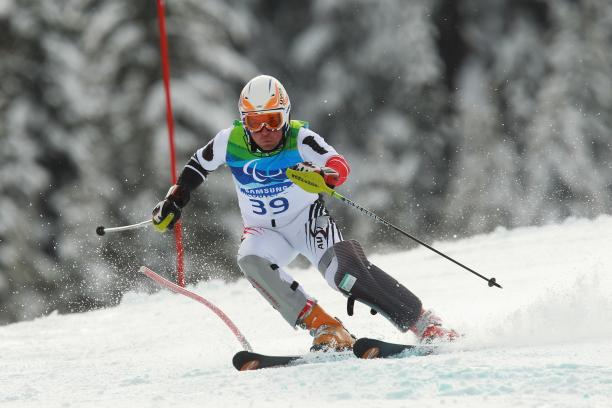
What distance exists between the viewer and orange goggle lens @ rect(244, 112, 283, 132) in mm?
4840

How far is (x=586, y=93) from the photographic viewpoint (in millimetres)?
13258

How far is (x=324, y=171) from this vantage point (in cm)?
469

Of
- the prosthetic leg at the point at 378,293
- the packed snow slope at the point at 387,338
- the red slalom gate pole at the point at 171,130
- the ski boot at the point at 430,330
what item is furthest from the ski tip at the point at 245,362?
the red slalom gate pole at the point at 171,130

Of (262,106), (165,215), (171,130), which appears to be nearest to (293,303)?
(165,215)

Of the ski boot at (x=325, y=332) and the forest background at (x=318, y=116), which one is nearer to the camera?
the ski boot at (x=325, y=332)

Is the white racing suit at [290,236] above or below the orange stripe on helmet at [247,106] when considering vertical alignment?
below

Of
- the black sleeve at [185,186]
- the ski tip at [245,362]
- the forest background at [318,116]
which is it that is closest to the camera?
the ski tip at [245,362]

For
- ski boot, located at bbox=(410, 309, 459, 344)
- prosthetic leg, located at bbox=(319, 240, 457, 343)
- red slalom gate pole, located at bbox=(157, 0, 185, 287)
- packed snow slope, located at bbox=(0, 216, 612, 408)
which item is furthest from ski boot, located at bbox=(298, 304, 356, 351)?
red slalom gate pole, located at bbox=(157, 0, 185, 287)

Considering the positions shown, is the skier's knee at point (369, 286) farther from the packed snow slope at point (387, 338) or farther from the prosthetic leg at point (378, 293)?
the packed snow slope at point (387, 338)

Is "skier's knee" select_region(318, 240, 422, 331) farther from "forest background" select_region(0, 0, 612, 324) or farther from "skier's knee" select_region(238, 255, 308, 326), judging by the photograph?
"forest background" select_region(0, 0, 612, 324)

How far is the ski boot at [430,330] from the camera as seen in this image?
4.82m

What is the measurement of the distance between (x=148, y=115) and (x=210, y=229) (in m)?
1.84

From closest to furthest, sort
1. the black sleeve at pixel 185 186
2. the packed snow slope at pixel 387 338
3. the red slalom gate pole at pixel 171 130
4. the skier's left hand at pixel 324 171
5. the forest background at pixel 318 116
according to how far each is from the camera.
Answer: the packed snow slope at pixel 387 338
the skier's left hand at pixel 324 171
the black sleeve at pixel 185 186
the red slalom gate pole at pixel 171 130
the forest background at pixel 318 116

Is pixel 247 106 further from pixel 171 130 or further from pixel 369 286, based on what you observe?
pixel 171 130
